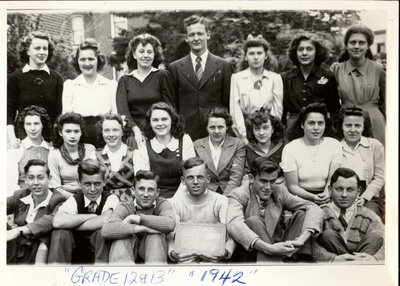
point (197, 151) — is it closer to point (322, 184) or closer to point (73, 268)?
point (322, 184)

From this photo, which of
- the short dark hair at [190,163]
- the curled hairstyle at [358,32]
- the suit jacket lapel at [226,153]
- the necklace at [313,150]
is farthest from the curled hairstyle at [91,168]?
the curled hairstyle at [358,32]

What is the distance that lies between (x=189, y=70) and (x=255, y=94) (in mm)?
199

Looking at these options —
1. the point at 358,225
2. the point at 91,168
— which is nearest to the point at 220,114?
the point at 91,168

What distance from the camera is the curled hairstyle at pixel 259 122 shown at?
62.1 inches

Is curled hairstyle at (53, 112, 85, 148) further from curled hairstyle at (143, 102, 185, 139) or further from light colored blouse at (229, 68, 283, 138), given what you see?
light colored blouse at (229, 68, 283, 138)

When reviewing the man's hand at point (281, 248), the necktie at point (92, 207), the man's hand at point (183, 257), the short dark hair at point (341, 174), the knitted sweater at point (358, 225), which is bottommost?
the man's hand at point (183, 257)

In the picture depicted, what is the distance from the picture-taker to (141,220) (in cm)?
156

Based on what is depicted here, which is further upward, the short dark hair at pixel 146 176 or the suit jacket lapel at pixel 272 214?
the short dark hair at pixel 146 176

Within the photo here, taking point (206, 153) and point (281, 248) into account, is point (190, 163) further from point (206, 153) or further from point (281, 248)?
point (281, 248)

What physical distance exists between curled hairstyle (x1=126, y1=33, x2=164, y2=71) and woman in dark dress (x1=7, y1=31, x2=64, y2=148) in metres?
0.20

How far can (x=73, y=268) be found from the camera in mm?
1561

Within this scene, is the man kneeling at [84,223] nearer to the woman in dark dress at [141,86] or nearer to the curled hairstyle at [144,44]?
the woman in dark dress at [141,86]

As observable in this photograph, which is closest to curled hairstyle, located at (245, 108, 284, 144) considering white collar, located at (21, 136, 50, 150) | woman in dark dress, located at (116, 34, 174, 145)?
woman in dark dress, located at (116, 34, 174, 145)

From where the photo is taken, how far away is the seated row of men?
1.55 m
